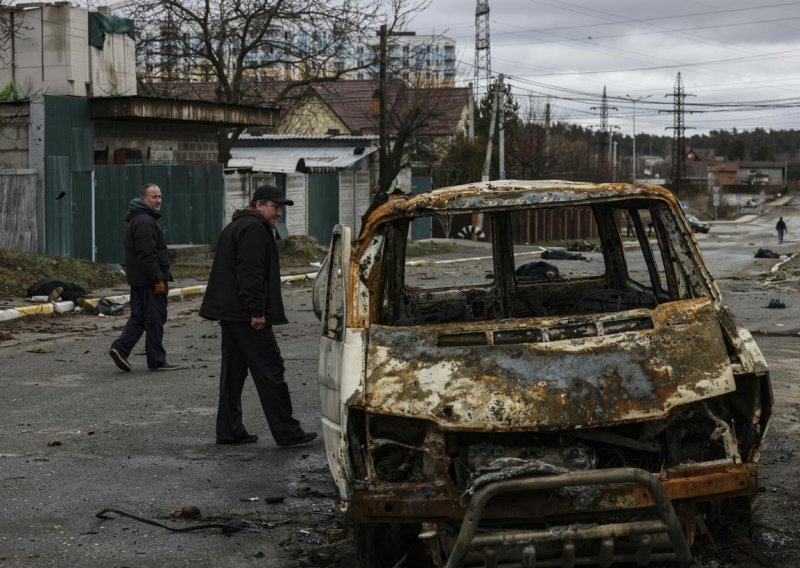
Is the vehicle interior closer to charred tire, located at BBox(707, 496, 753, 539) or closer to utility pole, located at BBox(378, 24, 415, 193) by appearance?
charred tire, located at BBox(707, 496, 753, 539)

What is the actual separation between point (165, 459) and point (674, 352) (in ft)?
13.0

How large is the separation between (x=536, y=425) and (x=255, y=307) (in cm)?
353

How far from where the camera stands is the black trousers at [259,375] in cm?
826

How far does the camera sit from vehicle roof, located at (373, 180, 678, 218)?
19.4ft

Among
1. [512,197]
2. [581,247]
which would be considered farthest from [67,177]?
[581,247]

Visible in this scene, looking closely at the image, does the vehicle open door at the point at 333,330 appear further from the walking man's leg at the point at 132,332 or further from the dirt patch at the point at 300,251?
the dirt patch at the point at 300,251

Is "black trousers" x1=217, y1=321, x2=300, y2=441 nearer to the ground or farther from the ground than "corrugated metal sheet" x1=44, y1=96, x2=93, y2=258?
nearer to the ground

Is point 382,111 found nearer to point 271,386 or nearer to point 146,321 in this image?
point 146,321

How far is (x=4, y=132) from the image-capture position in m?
23.7

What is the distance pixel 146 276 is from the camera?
37.8 ft

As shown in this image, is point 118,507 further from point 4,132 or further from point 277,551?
point 4,132

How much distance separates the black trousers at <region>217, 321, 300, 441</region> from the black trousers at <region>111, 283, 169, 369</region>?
333 cm

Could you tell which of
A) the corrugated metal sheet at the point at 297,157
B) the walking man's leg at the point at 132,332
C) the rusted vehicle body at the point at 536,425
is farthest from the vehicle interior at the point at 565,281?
the corrugated metal sheet at the point at 297,157

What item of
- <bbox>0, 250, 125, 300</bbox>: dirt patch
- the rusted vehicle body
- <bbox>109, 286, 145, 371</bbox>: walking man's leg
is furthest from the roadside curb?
the rusted vehicle body
